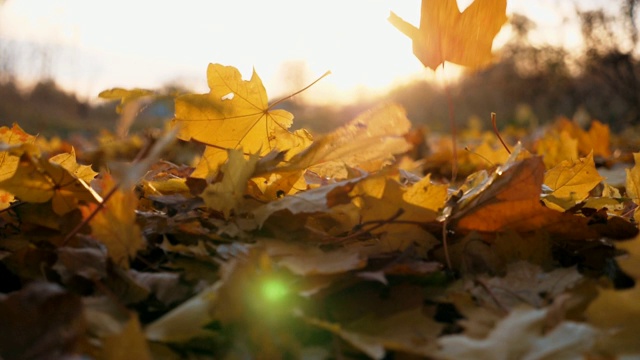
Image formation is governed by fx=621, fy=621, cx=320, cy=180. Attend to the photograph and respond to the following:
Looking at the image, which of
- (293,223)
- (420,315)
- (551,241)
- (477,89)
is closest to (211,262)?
(293,223)

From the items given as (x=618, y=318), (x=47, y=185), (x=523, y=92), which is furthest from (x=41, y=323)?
(x=523, y=92)

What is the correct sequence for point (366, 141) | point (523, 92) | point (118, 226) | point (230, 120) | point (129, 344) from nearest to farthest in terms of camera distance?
point (129, 344) → point (118, 226) → point (366, 141) → point (230, 120) → point (523, 92)

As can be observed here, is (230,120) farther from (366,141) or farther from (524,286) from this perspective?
(524,286)

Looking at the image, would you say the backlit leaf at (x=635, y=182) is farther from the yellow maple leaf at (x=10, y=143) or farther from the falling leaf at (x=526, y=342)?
the yellow maple leaf at (x=10, y=143)

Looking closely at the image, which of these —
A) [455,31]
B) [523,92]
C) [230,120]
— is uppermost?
[455,31]

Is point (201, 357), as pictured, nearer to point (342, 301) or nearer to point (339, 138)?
point (342, 301)

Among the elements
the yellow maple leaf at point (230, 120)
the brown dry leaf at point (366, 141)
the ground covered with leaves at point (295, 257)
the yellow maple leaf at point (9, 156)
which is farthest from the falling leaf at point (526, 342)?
the yellow maple leaf at point (9, 156)

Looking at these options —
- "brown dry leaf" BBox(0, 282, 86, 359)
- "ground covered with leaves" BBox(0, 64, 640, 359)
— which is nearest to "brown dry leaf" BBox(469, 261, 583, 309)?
"ground covered with leaves" BBox(0, 64, 640, 359)
